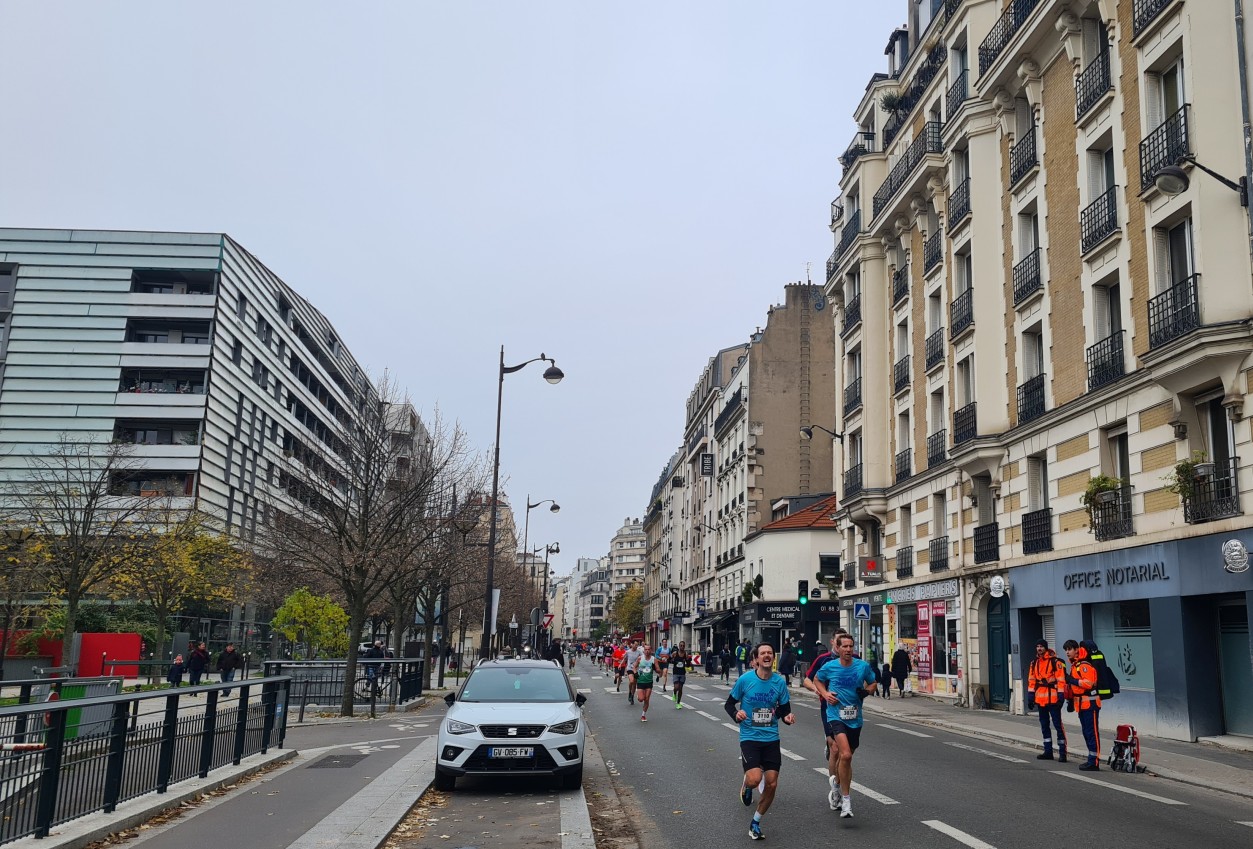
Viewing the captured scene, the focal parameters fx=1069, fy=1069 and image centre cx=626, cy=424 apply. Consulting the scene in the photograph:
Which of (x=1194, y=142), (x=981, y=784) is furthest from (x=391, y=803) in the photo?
(x=1194, y=142)

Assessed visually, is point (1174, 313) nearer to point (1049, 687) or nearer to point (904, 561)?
point (1049, 687)

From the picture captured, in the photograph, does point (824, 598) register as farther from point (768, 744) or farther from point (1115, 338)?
point (768, 744)

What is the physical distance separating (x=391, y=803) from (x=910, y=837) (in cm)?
508

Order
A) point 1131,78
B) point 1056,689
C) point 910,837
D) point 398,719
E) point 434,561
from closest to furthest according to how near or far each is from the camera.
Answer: point 910,837 < point 1056,689 < point 1131,78 < point 398,719 < point 434,561

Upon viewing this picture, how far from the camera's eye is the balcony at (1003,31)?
25875mm

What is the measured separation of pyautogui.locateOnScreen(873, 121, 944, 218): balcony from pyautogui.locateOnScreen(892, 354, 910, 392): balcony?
5256mm

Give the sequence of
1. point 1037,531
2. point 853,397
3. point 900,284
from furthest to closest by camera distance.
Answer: point 853,397 < point 900,284 < point 1037,531

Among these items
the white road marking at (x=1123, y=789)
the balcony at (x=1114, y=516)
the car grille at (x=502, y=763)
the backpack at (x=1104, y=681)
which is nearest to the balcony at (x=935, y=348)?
the balcony at (x=1114, y=516)

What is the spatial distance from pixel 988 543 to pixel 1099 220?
29.6ft

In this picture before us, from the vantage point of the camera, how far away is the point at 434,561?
1230 inches

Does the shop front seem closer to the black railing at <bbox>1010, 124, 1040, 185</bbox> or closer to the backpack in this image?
the backpack

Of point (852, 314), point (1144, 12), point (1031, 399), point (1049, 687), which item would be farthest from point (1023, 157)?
point (1049, 687)

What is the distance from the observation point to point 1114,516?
21000 millimetres

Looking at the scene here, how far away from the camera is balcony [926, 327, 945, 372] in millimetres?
31250
